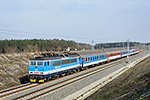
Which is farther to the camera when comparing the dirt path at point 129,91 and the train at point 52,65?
the train at point 52,65

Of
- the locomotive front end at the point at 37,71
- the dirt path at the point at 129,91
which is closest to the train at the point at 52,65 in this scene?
the locomotive front end at the point at 37,71

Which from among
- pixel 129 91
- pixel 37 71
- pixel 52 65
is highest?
pixel 52 65

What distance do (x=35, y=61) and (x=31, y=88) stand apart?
3.76 meters

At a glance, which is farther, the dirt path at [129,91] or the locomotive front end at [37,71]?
the locomotive front end at [37,71]

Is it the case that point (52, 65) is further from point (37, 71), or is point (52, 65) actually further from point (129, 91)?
point (129, 91)

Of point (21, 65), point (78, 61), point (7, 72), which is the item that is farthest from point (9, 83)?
point (78, 61)

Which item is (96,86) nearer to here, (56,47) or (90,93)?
(90,93)

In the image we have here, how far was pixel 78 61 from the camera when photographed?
3016 centimetres

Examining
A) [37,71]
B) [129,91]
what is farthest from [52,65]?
[129,91]

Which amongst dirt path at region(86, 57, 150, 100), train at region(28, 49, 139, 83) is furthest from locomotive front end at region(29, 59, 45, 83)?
dirt path at region(86, 57, 150, 100)

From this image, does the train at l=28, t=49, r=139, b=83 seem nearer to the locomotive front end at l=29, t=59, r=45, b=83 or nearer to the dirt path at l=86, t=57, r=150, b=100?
the locomotive front end at l=29, t=59, r=45, b=83

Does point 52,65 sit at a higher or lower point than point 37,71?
higher

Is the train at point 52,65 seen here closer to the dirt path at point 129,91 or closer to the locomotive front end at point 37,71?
the locomotive front end at point 37,71

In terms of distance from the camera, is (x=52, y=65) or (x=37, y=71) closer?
(x=37, y=71)
